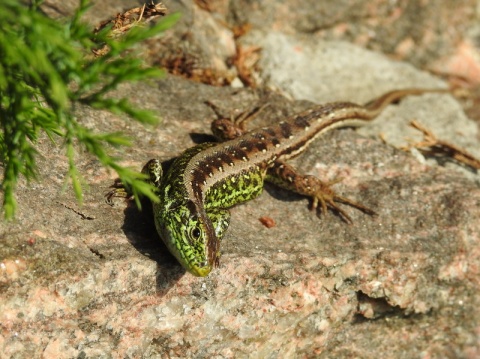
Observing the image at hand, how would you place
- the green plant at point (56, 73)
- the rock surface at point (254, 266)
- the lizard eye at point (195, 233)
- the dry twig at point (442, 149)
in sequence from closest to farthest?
the green plant at point (56, 73) < the rock surface at point (254, 266) < the lizard eye at point (195, 233) < the dry twig at point (442, 149)

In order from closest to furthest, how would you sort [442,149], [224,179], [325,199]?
[224,179] → [325,199] → [442,149]

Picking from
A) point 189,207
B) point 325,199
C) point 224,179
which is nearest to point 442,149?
point 325,199

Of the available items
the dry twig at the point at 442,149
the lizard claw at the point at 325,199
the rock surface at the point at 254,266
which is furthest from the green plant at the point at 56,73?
the dry twig at the point at 442,149

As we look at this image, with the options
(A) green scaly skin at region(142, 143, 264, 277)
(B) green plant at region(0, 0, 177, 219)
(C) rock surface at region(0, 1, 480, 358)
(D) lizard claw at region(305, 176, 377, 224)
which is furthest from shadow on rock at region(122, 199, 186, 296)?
(D) lizard claw at region(305, 176, 377, 224)

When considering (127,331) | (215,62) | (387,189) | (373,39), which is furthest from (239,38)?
(127,331)

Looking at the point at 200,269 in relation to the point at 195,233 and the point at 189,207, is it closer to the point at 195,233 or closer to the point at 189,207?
the point at 195,233

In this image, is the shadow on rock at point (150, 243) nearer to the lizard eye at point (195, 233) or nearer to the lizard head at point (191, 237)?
the lizard head at point (191, 237)

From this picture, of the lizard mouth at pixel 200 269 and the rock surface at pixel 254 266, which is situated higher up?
the lizard mouth at pixel 200 269

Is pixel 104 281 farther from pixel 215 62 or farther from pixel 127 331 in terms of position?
pixel 215 62
